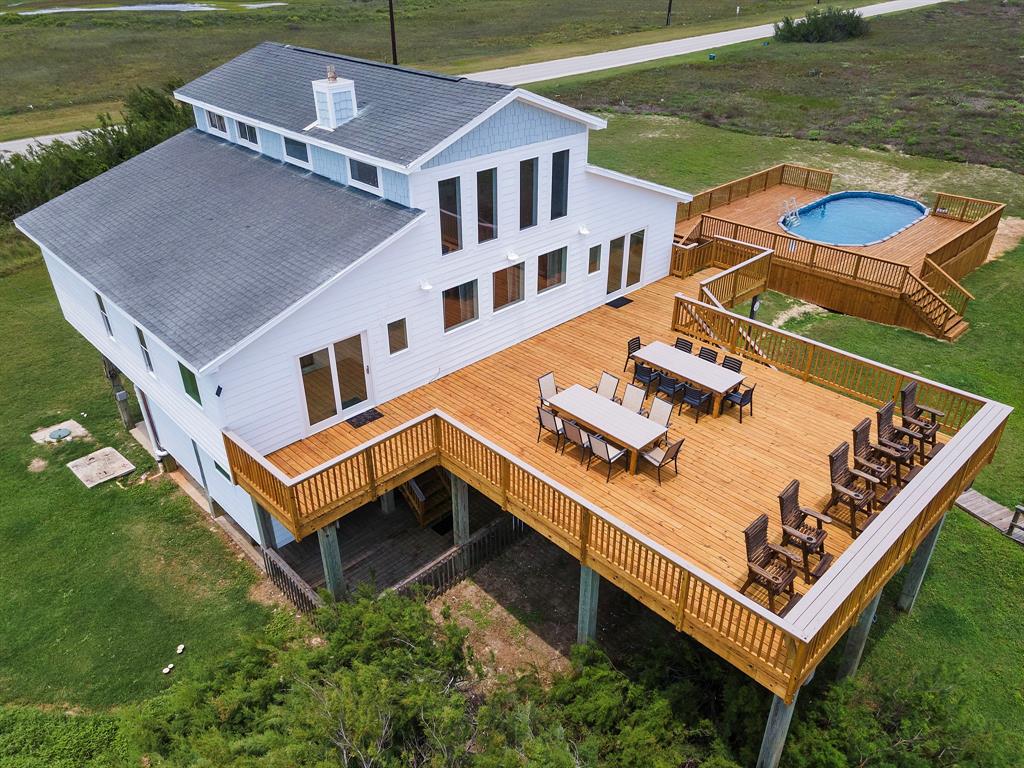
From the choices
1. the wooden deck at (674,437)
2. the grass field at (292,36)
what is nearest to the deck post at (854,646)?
the wooden deck at (674,437)

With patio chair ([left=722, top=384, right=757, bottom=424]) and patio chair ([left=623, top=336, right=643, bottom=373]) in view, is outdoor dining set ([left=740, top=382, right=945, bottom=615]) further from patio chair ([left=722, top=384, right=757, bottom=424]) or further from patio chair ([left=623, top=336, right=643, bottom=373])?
patio chair ([left=623, top=336, right=643, bottom=373])

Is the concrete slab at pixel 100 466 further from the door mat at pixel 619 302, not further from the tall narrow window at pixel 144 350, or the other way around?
the door mat at pixel 619 302

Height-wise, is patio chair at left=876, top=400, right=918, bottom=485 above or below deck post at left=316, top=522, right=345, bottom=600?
above

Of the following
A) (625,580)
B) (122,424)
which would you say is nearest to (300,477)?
(625,580)

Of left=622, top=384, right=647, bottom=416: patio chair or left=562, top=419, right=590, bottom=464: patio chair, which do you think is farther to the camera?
left=622, top=384, right=647, bottom=416: patio chair

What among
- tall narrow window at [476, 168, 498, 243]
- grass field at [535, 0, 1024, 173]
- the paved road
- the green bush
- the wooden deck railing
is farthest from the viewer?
the green bush

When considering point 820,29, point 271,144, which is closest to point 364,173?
point 271,144

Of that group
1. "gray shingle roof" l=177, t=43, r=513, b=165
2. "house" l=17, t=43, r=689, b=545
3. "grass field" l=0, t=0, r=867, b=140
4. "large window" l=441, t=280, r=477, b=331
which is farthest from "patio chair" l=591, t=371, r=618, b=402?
"grass field" l=0, t=0, r=867, b=140
